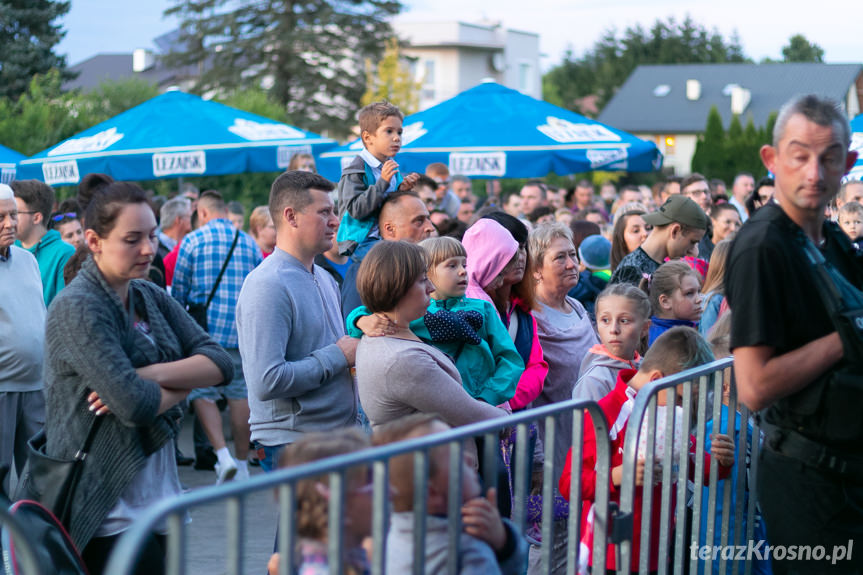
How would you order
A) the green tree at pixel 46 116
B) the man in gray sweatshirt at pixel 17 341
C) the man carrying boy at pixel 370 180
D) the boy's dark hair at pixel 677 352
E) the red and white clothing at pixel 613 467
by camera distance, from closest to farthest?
the red and white clothing at pixel 613 467, the boy's dark hair at pixel 677 352, the man in gray sweatshirt at pixel 17 341, the man carrying boy at pixel 370 180, the green tree at pixel 46 116

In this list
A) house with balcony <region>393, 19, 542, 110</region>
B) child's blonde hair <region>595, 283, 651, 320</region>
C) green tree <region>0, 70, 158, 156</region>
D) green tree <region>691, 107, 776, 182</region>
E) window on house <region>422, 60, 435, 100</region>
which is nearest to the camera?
child's blonde hair <region>595, 283, 651, 320</region>

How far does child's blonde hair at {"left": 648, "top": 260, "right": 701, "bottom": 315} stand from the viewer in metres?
5.66

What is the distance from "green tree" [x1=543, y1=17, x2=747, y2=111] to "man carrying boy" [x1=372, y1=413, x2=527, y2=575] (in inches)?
2951

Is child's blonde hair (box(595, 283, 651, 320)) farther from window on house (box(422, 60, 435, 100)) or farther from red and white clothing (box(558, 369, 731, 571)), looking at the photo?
window on house (box(422, 60, 435, 100))

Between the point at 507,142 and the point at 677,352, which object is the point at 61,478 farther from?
the point at 507,142

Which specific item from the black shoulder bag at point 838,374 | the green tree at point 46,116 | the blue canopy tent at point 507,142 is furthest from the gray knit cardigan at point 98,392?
the green tree at point 46,116

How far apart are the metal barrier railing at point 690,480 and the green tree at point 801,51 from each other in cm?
9831

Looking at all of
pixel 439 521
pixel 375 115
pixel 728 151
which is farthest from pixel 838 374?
pixel 728 151

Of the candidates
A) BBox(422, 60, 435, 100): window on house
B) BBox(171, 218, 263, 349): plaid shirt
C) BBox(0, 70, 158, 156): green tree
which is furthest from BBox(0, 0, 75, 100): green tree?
BBox(422, 60, 435, 100): window on house

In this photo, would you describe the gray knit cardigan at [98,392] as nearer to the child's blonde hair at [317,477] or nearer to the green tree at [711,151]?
the child's blonde hair at [317,477]

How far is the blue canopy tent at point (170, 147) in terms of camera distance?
10180mm

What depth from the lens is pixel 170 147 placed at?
1027cm

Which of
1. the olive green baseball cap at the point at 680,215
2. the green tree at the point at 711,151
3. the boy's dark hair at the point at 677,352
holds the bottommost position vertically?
the boy's dark hair at the point at 677,352

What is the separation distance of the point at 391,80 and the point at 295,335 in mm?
41456
